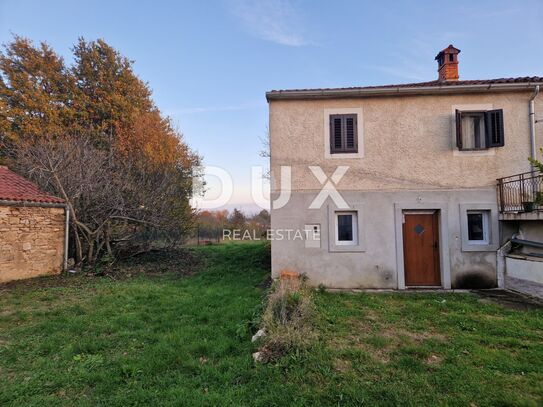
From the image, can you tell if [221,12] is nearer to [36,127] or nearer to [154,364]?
[154,364]

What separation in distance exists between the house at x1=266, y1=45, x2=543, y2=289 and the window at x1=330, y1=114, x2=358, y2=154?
3cm

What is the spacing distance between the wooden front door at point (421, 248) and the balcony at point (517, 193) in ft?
5.81

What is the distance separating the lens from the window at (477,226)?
8305 mm

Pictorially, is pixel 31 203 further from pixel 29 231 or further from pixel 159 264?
pixel 159 264

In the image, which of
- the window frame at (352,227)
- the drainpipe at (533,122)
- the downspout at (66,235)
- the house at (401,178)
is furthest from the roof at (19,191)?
the drainpipe at (533,122)

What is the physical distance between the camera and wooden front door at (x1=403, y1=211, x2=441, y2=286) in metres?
8.36

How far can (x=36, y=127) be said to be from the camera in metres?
17.8

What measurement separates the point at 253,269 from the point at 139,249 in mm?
6203

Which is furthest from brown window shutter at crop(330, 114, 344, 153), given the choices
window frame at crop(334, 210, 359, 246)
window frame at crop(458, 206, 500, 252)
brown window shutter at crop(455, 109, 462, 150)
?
window frame at crop(458, 206, 500, 252)

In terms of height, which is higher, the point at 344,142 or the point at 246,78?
the point at 246,78

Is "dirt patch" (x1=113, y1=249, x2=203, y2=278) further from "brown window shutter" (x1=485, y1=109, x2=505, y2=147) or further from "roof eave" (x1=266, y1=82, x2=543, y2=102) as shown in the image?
"brown window shutter" (x1=485, y1=109, x2=505, y2=147)

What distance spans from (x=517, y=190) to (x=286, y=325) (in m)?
7.94

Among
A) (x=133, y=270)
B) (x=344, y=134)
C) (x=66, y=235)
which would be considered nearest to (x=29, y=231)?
(x=66, y=235)

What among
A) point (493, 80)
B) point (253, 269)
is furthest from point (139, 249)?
point (493, 80)
